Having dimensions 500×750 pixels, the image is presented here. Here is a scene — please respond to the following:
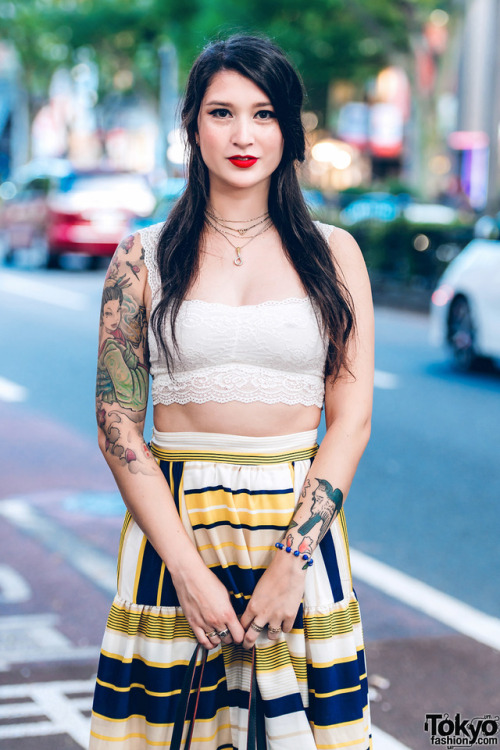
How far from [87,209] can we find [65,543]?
1597 cm

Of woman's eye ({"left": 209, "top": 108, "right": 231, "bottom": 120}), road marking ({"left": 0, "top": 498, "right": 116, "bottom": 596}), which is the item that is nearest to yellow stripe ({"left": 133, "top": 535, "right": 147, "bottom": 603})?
woman's eye ({"left": 209, "top": 108, "right": 231, "bottom": 120})

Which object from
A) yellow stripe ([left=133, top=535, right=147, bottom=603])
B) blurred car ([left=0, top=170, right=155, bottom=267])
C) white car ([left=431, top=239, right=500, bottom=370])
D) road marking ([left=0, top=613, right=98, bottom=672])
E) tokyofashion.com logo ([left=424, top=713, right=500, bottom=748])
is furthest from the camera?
blurred car ([left=0, top=170, right=155, bottom=267])

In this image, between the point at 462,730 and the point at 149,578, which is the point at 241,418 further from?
the point at 462,730

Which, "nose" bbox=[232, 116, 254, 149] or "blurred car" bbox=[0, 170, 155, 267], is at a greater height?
"nose" bbox=[232, 116, 254, 149]

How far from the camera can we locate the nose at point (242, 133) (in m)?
2.27

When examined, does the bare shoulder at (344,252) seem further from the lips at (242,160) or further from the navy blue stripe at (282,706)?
the navy blue stripe at (282,706)

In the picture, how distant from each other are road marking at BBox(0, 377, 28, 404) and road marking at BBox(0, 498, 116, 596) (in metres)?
3.22

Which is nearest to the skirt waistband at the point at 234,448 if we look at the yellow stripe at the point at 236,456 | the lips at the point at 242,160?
the yellow stripe at the point at 236,456

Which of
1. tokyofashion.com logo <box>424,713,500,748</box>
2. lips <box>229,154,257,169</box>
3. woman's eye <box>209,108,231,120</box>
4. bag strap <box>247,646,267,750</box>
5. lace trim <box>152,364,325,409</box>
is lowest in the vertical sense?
tokyofashion.com logo <box>424,713,500,748</box>

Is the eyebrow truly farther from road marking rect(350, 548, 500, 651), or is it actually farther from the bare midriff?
road marking rect(350, 548, 500, 651)

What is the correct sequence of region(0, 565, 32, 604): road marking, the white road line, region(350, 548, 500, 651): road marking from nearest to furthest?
the white road line < region(350, 548, 500, 651): road marking < region(0, 565, 32, 604): road marking

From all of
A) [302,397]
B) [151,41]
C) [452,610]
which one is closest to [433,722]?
[452,610]

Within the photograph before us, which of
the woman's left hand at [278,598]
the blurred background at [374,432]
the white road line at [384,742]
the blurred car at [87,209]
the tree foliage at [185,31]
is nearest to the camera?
the woman's left hand at [278,598]

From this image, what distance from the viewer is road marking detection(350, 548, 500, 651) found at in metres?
4.52
